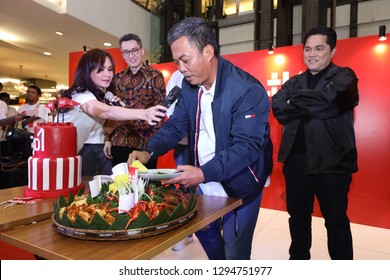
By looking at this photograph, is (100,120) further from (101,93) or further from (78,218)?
(78,218)

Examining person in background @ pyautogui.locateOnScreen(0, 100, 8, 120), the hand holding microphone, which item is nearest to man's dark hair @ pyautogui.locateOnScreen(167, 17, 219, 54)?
the hand holding microphone

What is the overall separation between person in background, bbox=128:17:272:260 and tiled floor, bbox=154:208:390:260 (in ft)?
3.06

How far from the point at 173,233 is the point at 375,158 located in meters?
2.89

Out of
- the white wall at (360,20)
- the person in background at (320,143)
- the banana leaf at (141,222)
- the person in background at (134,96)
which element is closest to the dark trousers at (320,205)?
the person in background at (320,143)

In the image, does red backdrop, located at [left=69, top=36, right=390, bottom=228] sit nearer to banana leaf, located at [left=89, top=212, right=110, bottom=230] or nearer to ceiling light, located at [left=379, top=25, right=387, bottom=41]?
ceiling light, located at [left=379, top=25, right=387, bottom=41]

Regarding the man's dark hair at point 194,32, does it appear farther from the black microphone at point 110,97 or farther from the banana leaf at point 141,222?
the banana leaf at point 141,222

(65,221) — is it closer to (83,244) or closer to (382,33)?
(83,244)

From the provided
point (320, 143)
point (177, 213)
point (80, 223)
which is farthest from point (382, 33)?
point (80, 223)

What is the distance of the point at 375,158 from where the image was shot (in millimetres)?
3090

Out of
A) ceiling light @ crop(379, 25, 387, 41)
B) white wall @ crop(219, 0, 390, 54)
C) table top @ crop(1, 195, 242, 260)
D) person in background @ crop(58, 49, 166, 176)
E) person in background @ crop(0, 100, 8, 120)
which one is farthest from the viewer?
person in background @ crop(0, 100, 8, 120)

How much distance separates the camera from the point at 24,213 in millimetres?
1049

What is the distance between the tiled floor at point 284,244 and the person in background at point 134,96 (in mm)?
814

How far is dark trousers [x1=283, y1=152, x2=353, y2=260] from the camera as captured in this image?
5.95 feet

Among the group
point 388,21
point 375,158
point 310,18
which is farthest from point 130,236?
point 388,21
